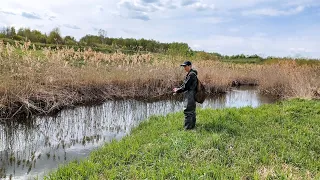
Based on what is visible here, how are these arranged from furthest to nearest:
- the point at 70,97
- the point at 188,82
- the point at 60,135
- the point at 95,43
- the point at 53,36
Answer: the point at 95,43, the point at 53,36, the point at 70,97, the point at 60,135, the point at 188,82

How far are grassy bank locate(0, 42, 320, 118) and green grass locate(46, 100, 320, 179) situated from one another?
5681 millimetres

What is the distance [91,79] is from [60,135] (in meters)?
6.10

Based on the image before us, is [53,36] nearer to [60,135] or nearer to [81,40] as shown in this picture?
[81,40]

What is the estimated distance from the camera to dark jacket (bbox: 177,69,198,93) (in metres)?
7.03

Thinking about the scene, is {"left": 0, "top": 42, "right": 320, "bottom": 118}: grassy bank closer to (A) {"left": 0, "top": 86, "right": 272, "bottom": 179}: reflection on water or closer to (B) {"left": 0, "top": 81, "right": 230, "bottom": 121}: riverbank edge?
(B) {"left": 0, "top": 81, "right": 230, "bottom": 121}: riverbank edge

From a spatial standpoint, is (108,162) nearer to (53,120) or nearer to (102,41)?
(53,120)

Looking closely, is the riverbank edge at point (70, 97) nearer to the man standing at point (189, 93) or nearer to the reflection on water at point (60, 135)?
the reflection on water at point (60, 135)

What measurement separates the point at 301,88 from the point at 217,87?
5.75 meters

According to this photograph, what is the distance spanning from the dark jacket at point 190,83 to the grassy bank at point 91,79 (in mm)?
6095

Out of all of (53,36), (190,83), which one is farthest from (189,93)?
(53,36)

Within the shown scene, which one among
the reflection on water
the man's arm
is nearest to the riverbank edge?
the reflection on water

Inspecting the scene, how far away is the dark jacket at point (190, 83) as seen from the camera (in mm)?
7027

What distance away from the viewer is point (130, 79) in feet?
52.5

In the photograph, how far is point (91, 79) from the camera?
1423 cm
